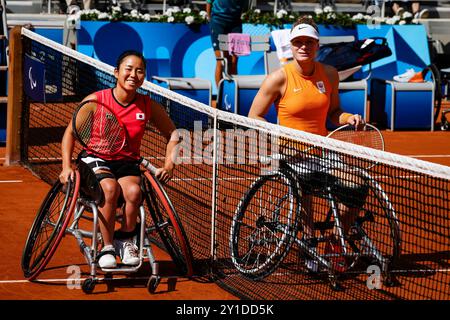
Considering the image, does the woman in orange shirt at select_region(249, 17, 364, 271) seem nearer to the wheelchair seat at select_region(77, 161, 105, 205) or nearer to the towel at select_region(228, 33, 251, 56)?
the wheelchair seat at select_region(77, 161, 105, 205)

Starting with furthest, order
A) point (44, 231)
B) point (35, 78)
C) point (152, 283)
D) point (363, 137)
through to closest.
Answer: point (35, 78) < point (363, 137) < point (44, 231) < point (152, 283)

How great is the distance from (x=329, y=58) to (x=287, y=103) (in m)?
7.78

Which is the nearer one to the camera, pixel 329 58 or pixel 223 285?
pixel 223 285

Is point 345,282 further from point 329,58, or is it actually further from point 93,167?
point 329,58

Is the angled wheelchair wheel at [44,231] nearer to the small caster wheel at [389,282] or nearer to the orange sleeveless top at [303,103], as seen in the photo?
the orange sleeveless top at [303,103]

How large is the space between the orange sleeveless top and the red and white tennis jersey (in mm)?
914

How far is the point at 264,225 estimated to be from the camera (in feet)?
20.6

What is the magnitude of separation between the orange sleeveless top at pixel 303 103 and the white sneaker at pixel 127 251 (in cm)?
129

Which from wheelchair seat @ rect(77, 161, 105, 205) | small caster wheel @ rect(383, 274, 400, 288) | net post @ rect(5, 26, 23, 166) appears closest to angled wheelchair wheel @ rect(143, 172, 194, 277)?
wheelchair seat @ rect(77, 161, 105, 205)

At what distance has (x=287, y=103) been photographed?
6516 mm

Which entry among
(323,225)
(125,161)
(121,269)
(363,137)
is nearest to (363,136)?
(363,137)

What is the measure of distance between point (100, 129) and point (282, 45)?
842cm

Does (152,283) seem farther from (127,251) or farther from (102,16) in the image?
(102,16)

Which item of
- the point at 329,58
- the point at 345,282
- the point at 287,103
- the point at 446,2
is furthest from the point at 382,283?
the point at 446,2
